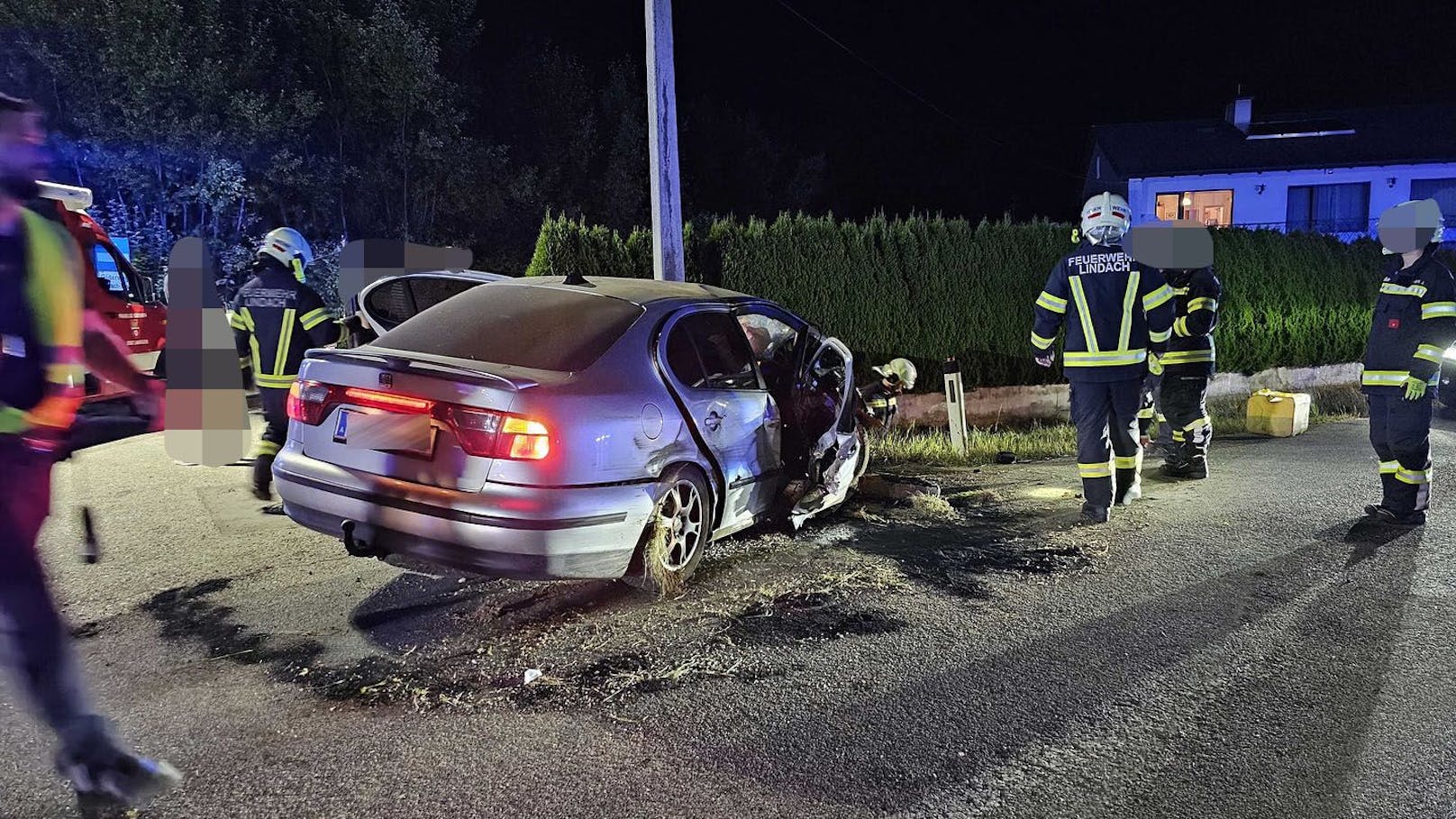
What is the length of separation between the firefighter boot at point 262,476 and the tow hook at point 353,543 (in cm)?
258

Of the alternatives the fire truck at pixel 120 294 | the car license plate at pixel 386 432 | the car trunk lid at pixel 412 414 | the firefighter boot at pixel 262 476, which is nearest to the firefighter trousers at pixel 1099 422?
the car trunk lid at pixel 412 414

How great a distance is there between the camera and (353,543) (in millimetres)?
3986

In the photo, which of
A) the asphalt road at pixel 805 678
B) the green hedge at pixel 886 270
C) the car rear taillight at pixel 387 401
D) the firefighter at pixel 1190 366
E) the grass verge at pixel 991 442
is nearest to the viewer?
the asphalt road at pixel 805 678

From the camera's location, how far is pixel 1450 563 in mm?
5207

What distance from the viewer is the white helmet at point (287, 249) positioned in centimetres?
598

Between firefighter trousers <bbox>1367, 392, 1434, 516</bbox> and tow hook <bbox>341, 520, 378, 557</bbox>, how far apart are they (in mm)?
5833

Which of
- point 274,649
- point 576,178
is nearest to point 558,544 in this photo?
point 274,649

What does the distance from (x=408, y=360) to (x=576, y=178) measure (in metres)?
22.3

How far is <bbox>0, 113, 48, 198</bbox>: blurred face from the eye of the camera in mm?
2641

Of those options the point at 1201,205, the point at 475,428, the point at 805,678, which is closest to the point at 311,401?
the point at 475,428

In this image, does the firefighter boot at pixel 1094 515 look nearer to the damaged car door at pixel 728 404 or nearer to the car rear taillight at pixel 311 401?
the damaged car door at pixel 728 404

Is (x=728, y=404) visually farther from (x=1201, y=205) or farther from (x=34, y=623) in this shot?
(x=1201, y=205)

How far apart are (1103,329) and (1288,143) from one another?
1195 inches

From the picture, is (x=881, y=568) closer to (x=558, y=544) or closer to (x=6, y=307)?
(x=558, y=544)
